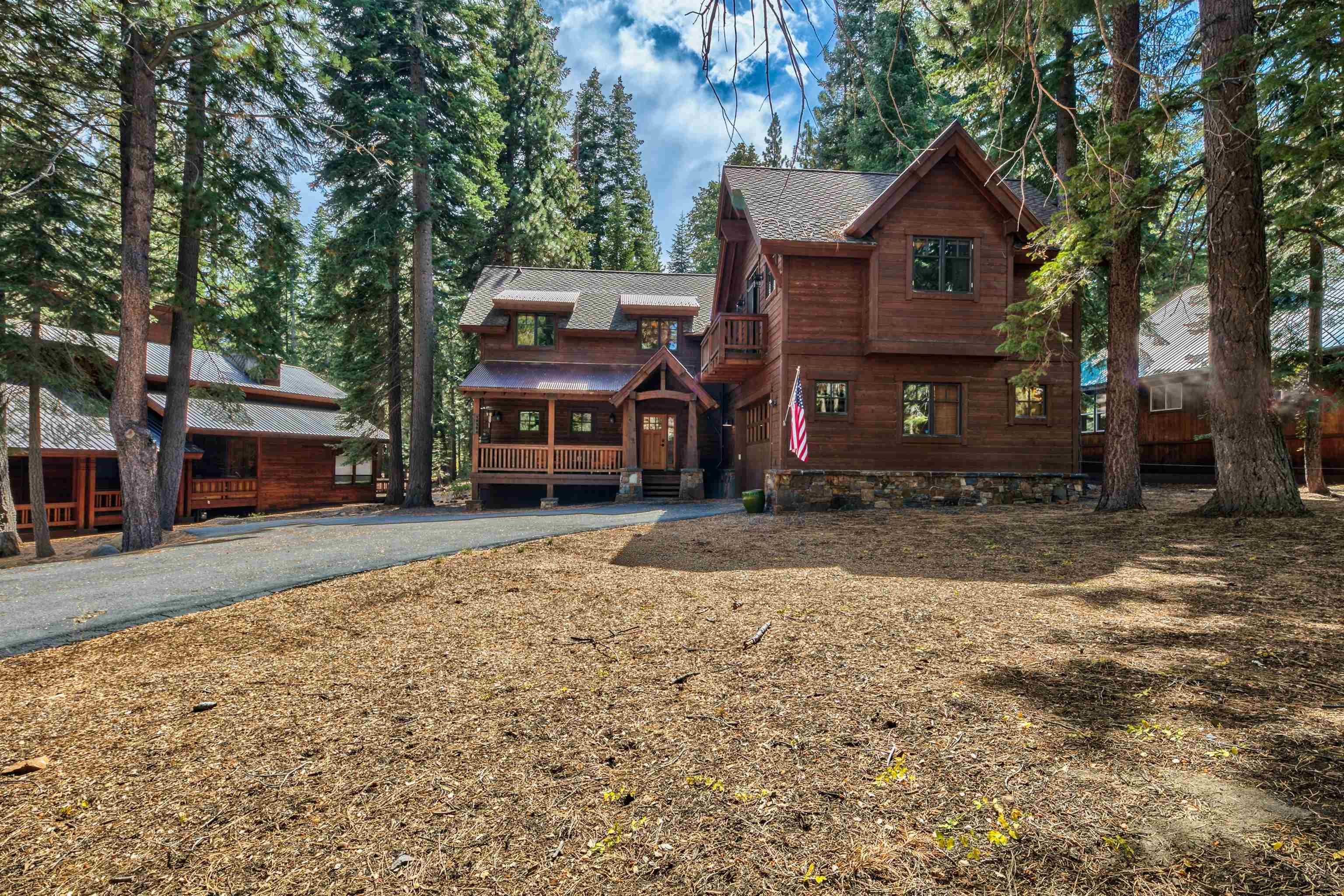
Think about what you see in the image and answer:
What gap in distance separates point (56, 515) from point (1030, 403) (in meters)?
26.9

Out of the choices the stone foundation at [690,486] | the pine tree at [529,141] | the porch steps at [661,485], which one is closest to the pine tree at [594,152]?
the pine tree at [529,141]

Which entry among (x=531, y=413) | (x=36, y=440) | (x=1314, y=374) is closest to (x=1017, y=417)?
(x=1314, y=374)

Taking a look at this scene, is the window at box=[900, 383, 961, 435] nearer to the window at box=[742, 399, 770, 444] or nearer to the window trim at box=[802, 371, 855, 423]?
the window trim at box=[802, 371, 855, 423]

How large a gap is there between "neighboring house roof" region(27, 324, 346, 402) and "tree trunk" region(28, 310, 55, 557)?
8.91 ft

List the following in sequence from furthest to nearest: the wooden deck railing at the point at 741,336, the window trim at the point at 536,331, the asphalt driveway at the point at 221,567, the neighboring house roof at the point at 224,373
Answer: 1. the window trim at the point at 536,331
2. the neighboring house roof at the point at 224,373
3. the wooden deck railing at the point at 741,336
4. the asphalt driveway at the point at 221,567

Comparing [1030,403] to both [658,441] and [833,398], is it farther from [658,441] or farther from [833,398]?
[658,441]

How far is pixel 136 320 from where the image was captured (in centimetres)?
1096

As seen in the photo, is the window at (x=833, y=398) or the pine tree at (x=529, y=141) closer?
the window at (x=833, y=398)

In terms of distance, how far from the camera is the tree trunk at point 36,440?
38.1 feet

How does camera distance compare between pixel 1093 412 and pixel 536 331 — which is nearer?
pixel 536 331

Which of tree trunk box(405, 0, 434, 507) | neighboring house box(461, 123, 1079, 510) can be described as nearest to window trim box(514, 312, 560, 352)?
tree trunk box(405, 0, 434, 507)

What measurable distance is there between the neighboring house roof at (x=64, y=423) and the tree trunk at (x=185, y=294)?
0.64 metres

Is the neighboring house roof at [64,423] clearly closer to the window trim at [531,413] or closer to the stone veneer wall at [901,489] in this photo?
the window trim at [531,413]

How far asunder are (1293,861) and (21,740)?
17.9 feet
